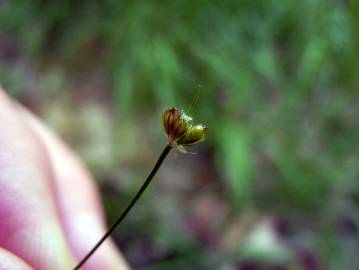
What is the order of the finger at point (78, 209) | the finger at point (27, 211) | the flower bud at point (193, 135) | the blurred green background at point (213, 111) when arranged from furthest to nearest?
the blurred green background at point (213, 111), the finger at point (78, 209), the finger at point (27, 211), the flower bud at point (193, 135)

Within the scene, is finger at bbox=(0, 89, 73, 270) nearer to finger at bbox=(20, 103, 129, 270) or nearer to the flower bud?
finger at bbox=(20, 103, 129, 270)

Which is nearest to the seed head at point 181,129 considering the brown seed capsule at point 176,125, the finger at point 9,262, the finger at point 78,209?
the brown seed capsule at point 176,125

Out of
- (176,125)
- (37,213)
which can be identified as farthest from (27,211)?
(176,125)

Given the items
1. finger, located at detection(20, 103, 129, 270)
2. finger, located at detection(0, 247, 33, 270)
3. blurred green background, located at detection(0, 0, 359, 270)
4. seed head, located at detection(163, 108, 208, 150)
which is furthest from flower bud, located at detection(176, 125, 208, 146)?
blurred green background, located at detection(0, 0, 359, 270)

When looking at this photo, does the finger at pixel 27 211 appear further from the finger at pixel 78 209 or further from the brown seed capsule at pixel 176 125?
the brown seed capsule at pixel 176 125

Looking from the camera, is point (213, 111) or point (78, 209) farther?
point (213, 111)

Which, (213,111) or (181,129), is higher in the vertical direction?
(213,111)

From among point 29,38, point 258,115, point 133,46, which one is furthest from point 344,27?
point 29,38

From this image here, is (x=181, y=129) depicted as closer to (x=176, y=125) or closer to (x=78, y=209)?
(x=176, y=125)
